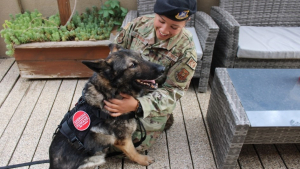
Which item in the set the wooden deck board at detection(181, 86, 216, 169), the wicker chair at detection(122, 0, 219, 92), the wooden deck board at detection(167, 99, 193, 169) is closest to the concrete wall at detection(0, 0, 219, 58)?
the wicker chair at detection(122, 0, 219, 92)

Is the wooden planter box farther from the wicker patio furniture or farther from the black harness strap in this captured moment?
the wicker patio furniture

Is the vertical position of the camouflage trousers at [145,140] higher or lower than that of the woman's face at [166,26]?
lower

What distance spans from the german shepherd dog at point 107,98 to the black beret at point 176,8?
0.36 m

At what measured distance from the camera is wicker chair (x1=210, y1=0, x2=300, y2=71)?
9.22 ft

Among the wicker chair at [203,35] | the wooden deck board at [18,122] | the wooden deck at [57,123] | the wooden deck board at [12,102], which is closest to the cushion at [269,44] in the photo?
the wicker chair at [203,35]

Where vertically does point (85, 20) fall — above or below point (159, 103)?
above

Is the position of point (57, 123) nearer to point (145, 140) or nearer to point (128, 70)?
point (145, 140)

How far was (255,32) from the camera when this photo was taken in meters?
3.14

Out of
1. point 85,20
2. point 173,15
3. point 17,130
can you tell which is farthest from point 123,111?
point 85,20

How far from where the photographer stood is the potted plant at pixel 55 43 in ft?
9.52

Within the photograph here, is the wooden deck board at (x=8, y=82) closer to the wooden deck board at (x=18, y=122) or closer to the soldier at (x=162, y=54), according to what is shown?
the wooden deck board at (x=18, y=122)

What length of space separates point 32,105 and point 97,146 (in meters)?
1.51

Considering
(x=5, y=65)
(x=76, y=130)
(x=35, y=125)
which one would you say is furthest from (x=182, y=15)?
(x=5, y=65)

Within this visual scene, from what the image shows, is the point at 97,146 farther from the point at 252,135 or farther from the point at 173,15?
the point at 252,135
